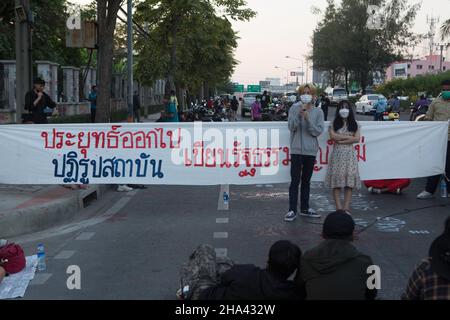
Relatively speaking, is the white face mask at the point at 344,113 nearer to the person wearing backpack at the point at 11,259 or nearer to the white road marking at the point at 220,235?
the white road marking at the point at 220,235

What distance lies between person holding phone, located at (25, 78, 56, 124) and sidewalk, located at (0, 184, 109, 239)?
1.71 m

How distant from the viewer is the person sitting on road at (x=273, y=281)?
4113mm

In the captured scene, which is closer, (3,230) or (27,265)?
(27,265)

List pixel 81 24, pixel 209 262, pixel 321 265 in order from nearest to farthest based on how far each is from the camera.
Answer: pixel 321 265 < pixel 209 262 < pixel 81 24

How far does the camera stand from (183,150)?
937 cm

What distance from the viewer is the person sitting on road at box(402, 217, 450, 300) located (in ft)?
11.6

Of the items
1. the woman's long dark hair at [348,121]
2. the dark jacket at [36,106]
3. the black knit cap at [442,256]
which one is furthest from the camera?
the dark jacket at [36,106]

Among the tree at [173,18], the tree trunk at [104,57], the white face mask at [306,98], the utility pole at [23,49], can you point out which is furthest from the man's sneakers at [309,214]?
the tree at [173,18]

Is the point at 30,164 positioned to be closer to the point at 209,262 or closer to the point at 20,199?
the point at 20,199

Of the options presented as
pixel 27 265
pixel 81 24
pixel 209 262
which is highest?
pixel 81 24

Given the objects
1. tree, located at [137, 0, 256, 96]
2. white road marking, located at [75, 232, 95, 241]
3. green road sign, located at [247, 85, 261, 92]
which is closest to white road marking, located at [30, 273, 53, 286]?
white road marking, located at [75, 232, 95, 241]

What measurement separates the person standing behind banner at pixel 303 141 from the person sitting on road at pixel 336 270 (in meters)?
4.28

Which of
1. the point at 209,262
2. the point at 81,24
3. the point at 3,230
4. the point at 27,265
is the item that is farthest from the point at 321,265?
the point at 81,24

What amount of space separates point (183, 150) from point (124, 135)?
2.99 feet
